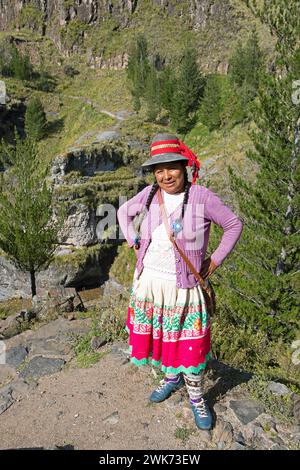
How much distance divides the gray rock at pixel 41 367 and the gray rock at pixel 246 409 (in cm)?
246

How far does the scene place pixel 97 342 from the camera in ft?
16.6

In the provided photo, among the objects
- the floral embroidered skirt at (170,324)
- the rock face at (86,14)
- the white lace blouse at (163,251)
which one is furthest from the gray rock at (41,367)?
the rock face at (86,14)

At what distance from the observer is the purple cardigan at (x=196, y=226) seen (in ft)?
8.73

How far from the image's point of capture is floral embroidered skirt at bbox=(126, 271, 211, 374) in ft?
9.39

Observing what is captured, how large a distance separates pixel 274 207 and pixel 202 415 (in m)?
6.31

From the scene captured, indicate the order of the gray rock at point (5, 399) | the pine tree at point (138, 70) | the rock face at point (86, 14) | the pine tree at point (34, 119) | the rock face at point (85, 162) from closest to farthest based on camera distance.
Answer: the gray rock at point (5, 399)
the rock face at point (85, 162)
the pine tree at point (34, 119)
the pine tree at point (138, 70)
the rock face at point (86, 14)

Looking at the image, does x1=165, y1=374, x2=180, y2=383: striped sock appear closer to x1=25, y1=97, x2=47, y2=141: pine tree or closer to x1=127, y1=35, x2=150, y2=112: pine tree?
x1=25, y1=97, x2=47, y2=141: pine tree

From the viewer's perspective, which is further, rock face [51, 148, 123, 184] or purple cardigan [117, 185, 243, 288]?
rock face [51, 148, 123, 184]

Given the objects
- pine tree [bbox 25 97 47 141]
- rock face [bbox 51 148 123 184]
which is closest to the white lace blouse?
rock face [bbox 51 148 123 184]

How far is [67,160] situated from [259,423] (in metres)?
22.1

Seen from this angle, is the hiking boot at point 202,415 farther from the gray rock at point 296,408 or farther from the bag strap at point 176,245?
the bag strap at point 176,245

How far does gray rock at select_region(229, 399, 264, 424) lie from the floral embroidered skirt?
29.6 inches

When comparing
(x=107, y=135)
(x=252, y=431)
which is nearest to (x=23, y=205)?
(x=252, y=431)

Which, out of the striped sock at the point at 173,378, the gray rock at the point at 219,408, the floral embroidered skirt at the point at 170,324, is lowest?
the gray rock at the point at 219,408
